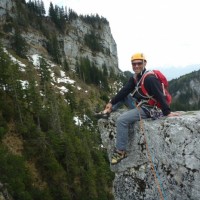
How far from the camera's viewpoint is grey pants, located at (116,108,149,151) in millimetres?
8852

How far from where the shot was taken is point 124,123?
29.0ft

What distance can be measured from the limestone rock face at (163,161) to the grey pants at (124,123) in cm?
22

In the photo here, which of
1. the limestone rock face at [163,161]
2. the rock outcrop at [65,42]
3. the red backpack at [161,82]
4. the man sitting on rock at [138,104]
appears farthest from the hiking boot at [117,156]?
the rock outcrop at [65,42]

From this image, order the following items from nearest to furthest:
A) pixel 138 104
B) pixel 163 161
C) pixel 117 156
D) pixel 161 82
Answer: pixel 163 161 < pixel 161 82 < pixel 138 104 < pixel 117 156

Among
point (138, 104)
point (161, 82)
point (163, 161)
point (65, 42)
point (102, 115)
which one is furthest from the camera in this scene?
point (65, 42)

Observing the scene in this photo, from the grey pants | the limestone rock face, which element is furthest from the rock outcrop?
the limestone rock face

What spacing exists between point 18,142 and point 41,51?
92.1 metres

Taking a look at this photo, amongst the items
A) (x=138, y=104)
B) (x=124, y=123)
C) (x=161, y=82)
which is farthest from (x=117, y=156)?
(x=161, y=82)

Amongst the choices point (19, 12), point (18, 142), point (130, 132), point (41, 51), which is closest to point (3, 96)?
point (18, 142)

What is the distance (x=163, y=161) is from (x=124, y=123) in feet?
5.11

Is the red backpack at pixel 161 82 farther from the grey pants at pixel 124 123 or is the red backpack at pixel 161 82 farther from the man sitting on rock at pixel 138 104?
the grey pants at pixel 124 123

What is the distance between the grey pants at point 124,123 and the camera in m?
8.85

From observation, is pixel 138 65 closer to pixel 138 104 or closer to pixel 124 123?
pixel 138 104

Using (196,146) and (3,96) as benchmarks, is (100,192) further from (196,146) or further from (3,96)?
(196,146)
